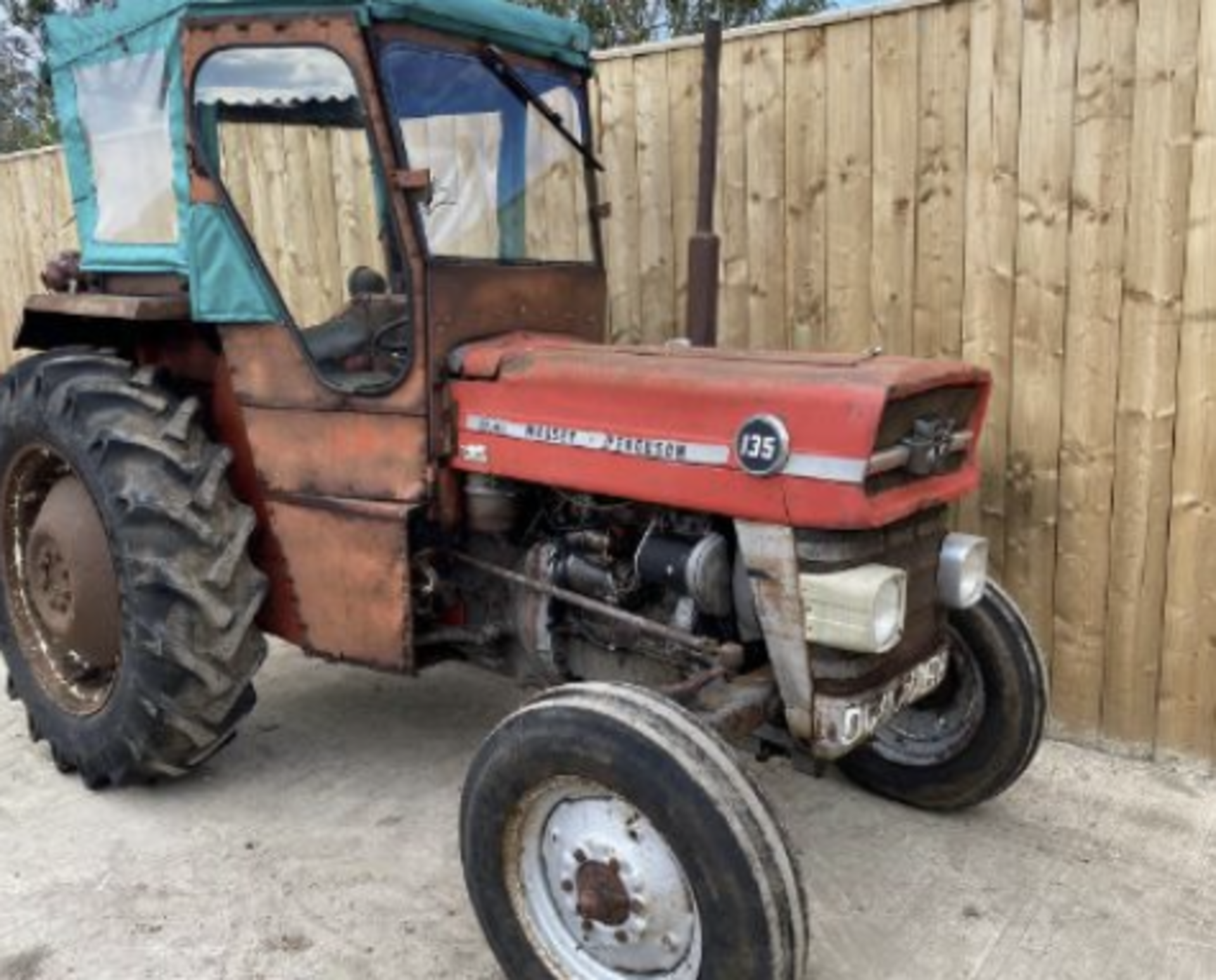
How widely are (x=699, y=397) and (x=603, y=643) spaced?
0.87 metres

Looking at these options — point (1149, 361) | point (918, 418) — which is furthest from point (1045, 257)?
point (918, 418)

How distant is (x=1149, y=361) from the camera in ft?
11.6

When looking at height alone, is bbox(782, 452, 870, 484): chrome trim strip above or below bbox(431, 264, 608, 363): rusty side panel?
below

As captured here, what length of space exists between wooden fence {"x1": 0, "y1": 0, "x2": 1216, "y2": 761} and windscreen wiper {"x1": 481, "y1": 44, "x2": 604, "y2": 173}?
84cm

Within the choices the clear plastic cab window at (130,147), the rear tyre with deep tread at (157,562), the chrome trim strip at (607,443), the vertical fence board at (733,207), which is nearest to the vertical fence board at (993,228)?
the vertical fence board at (733,207)

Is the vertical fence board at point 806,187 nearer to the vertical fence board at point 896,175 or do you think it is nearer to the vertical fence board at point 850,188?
the vertical fence board at point 850,188

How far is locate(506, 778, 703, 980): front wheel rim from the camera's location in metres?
2.39

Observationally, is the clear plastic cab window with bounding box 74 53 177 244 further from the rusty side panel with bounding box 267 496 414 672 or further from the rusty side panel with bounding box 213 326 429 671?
the rusty side panel with bounding box 267 496 414 672

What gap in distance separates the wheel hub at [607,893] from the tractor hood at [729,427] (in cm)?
77

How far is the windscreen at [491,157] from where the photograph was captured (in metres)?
3.12

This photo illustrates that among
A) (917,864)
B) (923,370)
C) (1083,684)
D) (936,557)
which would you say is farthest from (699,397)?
(1083,684)

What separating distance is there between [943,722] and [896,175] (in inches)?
73.4

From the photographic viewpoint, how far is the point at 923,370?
2.67 meters

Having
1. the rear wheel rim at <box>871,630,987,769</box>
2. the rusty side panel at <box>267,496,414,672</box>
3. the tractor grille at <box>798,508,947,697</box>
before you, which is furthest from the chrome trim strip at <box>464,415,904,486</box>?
the rear wheel rim at <box>871,630,987,769</box>
